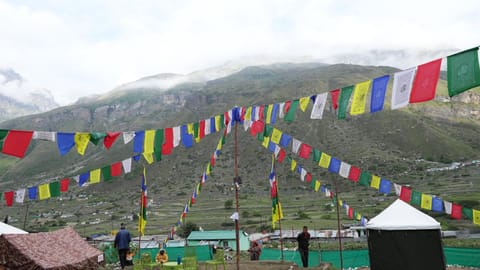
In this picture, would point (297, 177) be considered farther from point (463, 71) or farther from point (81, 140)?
point (463, 71)

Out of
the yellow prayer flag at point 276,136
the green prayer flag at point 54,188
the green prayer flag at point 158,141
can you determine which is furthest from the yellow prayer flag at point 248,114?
the green prayer flag at point 54,188

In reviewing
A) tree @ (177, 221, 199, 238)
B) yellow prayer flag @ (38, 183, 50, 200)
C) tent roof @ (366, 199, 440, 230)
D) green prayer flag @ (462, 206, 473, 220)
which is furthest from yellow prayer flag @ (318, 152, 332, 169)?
tree @ (177, 221, 199, 238)

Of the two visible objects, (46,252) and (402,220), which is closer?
(46,252)

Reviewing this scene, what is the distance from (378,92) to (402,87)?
663mm

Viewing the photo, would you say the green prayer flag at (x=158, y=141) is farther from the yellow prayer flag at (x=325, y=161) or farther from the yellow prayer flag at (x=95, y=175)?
the yellow prayer flag at (x=325, y=161)

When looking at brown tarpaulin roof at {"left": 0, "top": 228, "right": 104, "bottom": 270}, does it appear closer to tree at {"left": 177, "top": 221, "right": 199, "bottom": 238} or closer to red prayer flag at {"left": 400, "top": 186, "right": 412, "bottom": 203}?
red prayer flag at {"left": 400, "top": 186, "right": 412, "bottom": 203}

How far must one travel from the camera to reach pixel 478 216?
12.3 m

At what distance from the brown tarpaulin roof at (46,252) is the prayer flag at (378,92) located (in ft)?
24.7

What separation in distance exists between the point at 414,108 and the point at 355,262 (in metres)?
75.9

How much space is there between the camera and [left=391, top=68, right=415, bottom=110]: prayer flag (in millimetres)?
7414

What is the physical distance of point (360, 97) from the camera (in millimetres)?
8445

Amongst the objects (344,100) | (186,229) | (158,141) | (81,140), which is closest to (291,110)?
(344,100)

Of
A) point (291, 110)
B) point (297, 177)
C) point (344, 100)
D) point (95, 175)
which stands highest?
point (297, 177)

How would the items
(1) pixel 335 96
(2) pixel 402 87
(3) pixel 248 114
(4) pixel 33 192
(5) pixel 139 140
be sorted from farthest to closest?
(4) pixel 33 192
(3) pixel 248 114
(5) pixel 139 140
(1) pixel 335 96
(2) pixel 402 87
